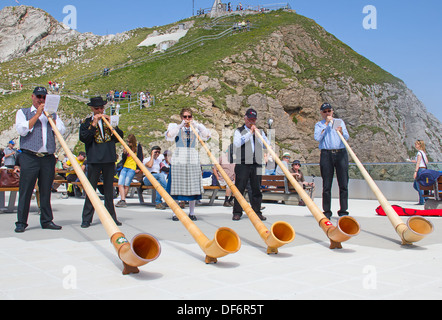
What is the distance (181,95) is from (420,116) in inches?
1265

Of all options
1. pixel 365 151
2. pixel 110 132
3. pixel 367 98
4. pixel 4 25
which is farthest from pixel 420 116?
pixel 4 25

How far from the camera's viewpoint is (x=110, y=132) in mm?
6777

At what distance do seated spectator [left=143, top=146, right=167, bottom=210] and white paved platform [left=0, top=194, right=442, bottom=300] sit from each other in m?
4.53

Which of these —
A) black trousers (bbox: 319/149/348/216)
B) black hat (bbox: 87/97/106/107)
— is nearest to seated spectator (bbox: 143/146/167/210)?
black hat (bbox: 87/97/106/107)

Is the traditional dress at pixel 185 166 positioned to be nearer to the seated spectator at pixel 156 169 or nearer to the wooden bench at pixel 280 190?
the seated spectator at pixel 156 169

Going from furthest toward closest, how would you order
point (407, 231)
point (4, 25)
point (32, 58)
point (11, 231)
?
point (4, 25) < point (32, 58) < point (11, 231) < point (407, 231)

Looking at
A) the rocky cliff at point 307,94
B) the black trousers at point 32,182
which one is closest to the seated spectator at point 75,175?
the black trousers at point 32,182

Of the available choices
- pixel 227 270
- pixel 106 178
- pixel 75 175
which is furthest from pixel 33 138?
pixel 75 175

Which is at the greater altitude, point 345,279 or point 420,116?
point 420,116

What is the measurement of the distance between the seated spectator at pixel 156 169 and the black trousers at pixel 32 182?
3956 millimetres

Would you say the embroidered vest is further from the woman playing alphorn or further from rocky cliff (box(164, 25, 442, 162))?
rocky cliff (box(164, 25, 442, 162))

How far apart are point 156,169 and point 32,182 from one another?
17.6 ft
